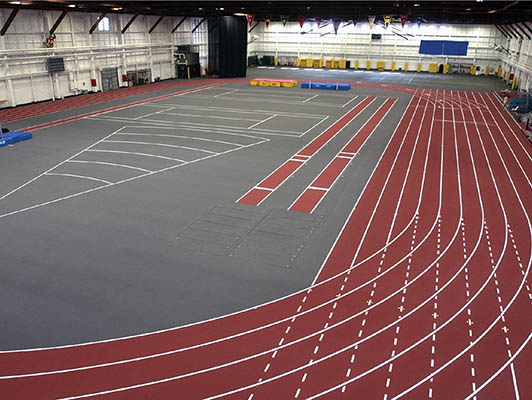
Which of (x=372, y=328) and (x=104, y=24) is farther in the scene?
(x=104, y=24)

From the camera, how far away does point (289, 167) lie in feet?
57.1

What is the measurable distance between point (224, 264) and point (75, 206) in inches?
233

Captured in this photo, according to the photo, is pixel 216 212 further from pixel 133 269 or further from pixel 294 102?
pixel 294 102

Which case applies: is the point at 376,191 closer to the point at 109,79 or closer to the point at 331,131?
the point at 331,131

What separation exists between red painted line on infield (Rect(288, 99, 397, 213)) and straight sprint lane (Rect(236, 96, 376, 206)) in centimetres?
108

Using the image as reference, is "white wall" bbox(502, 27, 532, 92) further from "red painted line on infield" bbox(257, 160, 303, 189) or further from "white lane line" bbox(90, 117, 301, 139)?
"red painted line on infield" bbox(257, 160, 303, 189)

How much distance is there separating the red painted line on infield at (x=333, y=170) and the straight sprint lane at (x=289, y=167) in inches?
42.6

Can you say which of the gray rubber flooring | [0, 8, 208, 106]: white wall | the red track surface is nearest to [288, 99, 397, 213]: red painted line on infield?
the gray rubber flooring

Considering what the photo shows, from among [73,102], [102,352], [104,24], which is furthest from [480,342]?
[104,24]

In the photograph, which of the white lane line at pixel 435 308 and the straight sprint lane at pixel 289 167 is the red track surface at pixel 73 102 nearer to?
the straight sprint lane at pixel 289 167

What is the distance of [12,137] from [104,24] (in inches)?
809

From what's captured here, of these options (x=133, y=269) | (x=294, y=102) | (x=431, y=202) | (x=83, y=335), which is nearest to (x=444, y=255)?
(x=431, y=202)

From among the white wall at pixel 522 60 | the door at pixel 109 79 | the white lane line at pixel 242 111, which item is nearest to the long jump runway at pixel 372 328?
the white lane line at pixel 242 111

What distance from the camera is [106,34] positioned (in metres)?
37.4
